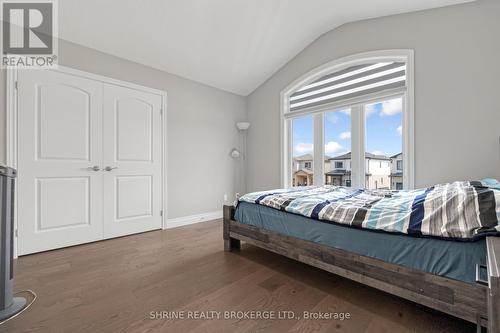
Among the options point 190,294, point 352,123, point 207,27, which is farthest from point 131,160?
point 352,123

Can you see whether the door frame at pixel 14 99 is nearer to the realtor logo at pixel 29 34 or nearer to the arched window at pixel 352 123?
the realtor logo at pixel 29 34

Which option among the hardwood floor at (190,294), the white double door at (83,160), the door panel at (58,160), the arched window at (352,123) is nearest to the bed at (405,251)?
the hardwood floor at (190,294)

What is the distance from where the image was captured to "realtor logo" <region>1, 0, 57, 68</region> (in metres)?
2.41

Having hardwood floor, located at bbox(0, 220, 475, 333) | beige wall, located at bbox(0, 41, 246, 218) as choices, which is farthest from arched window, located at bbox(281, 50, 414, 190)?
hardwood floor, located at bbox(0, 220, 475, 333)

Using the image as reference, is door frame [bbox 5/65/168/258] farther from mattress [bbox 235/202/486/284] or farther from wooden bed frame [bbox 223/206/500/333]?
wooden bed frame [bbox 223/206/500/333]

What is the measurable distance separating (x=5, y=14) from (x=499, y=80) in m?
5.01

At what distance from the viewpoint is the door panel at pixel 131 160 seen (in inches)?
120

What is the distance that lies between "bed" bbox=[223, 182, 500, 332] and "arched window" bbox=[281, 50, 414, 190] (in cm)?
154

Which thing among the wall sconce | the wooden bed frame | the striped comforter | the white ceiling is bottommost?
the wooden bed frame

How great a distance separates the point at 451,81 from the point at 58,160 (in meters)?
4.48

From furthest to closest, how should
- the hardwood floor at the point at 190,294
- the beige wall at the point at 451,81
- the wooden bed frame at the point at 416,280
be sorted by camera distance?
the beige wall at the point at 451,81 → the hardwood floor at the point at 190,294 → the wooden bed frame at the point at 416,280

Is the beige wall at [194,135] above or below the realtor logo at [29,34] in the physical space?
below

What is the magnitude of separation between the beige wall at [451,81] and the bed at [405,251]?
3.77 feet

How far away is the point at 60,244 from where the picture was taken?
8.85 ft
